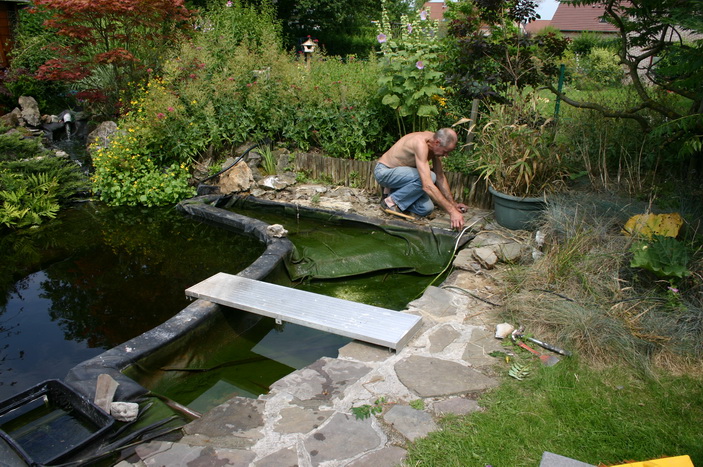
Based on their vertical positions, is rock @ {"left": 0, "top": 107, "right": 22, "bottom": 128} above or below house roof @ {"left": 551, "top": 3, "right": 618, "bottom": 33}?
below

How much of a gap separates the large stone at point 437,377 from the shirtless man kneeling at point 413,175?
240 centimetres

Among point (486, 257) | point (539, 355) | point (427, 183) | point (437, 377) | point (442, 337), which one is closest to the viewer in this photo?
point (437, 377)

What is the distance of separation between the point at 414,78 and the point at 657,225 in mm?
3313

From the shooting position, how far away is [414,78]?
6.02 m

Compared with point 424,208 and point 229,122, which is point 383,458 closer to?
point 424,208

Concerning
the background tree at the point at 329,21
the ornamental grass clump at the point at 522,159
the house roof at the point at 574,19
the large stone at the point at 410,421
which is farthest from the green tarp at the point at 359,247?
the house roof at the point at 574,19

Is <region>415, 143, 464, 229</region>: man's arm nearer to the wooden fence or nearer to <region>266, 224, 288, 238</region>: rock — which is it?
the wooden fence

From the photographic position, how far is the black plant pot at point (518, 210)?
469 cm

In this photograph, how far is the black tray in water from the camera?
2400 millimetres

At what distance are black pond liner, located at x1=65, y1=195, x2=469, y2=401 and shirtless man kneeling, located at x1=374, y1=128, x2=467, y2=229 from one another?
0.40 meters

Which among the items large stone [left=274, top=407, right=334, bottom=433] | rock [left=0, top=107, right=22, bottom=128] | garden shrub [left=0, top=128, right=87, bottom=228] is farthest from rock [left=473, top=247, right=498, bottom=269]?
rock [left=0, top=107, right=22, bottom=128]

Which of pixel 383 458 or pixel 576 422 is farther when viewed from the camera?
pixel 576 422

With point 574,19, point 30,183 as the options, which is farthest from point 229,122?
point 574,19

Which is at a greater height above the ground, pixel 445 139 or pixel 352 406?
pixel 445 139
